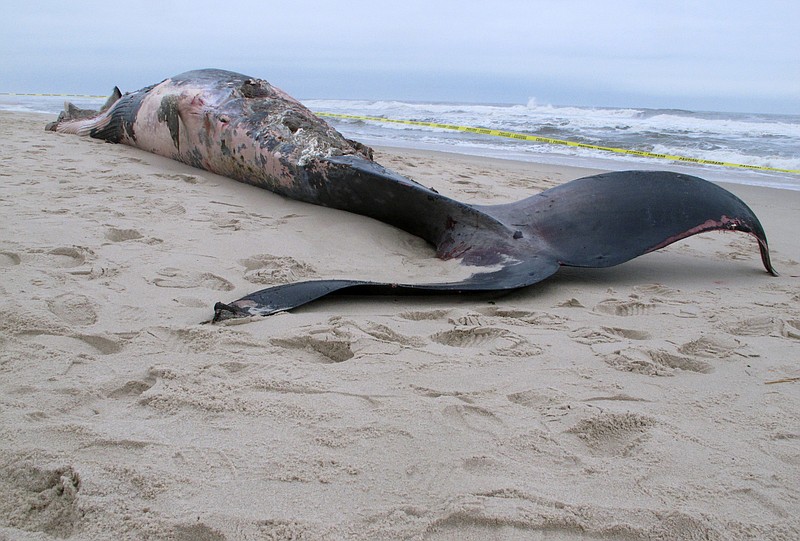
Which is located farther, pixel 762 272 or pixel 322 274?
pixel 762 272

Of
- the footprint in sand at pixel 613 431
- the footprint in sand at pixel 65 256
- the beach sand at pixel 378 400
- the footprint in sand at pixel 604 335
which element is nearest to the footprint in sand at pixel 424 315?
the beach sand at pixel 378 400

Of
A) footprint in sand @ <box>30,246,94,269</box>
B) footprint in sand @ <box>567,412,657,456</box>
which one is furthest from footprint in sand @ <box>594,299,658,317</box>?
footprint in sand @ <box>30,246,94,269</box>

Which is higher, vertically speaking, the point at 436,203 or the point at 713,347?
the point at 436,203

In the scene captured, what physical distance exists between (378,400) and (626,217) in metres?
1.88

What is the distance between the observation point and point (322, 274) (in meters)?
3.04

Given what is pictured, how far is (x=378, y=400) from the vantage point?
1795 mm

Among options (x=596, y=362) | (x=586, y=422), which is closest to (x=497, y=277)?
(x=596, y=362)

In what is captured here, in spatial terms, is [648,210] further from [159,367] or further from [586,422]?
[159,367]

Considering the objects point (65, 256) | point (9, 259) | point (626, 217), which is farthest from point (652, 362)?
point (9, 259)

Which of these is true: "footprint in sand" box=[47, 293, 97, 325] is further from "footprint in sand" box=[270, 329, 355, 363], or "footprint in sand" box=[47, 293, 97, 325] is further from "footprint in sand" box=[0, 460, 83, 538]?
"footprint in sand" box=[0, 460, 83, 538]

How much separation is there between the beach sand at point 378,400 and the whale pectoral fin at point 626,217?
0.19m

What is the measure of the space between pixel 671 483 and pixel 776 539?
0.75 ft

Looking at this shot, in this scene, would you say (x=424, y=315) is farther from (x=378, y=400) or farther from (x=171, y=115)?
(x=171, y=115)

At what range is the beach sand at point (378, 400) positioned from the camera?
1334 mm
